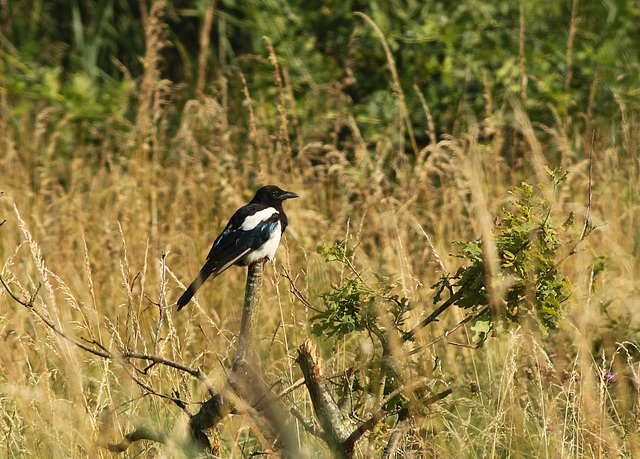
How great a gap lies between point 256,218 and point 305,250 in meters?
0.26

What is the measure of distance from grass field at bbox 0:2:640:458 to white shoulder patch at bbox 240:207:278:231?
193 millimetres

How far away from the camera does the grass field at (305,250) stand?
7.82ft

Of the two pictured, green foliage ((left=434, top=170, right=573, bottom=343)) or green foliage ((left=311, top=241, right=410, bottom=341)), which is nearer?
green foliage ((left=434, top=170, right=573, bottom=343))

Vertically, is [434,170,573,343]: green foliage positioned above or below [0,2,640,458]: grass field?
above

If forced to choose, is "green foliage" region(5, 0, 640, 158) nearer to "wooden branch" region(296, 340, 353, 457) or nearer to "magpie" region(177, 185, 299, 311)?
"magpie" region(177, 185, 299, 311)

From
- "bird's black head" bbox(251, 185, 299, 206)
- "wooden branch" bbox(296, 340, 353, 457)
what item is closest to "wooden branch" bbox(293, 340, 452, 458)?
"wooden branch" bbox(296, 340, 353, 457)

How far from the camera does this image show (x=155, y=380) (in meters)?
2.69

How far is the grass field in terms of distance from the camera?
93.8 inches

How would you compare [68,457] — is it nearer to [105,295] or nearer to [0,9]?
[105,295]

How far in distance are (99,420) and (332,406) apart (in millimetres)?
812

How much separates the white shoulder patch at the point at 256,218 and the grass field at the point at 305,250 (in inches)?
7.6

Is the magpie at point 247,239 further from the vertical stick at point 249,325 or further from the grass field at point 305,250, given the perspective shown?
the vertical stick at point 249,325

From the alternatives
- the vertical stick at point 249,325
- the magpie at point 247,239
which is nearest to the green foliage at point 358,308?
the vertical stick at point 249,325

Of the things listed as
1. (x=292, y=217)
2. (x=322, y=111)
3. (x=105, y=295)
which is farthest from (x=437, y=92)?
(x=105, y=295)
